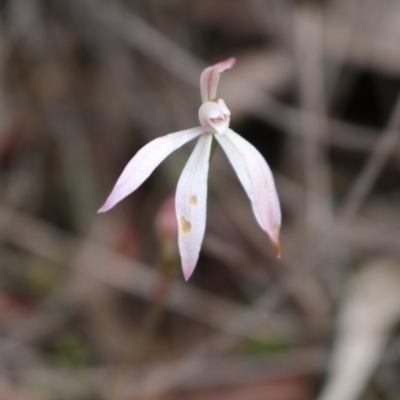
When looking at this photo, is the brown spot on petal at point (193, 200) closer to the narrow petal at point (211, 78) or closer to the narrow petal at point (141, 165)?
the narrow petal at point (141, 165)

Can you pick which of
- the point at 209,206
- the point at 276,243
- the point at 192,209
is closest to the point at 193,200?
the point at 192,209

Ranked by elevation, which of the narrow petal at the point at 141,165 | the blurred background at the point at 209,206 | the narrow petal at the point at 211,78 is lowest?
the narrow petal at the point at 141,165

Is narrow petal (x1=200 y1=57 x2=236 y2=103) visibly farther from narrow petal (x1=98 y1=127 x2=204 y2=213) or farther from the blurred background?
the blurred background

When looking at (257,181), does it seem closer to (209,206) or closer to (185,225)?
(185,225)

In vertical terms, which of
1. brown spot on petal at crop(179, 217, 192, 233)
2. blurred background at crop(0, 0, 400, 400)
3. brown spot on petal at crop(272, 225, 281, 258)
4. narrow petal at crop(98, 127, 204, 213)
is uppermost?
blurred background at crop(0, 0, 400, 400)

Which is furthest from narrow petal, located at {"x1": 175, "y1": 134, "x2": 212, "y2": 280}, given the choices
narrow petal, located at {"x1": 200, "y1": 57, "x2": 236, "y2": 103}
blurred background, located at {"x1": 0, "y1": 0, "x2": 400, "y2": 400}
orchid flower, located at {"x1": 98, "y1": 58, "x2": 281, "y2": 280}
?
blurred background, located at {"x1": 0, "y1": 0, "x2": 400, "y2": 400}

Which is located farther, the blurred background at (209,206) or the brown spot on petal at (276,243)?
the blurred background at (209,206)

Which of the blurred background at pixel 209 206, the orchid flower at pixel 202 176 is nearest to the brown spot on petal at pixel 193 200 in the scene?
the orchid flower at pixel 202 176

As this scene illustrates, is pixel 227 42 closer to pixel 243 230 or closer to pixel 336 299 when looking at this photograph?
pixel 243 230
